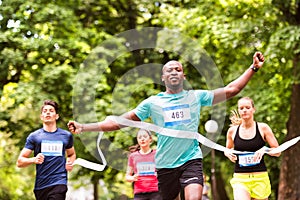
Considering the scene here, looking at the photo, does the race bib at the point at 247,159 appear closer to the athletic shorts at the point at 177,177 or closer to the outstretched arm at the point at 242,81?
the athletic shorts at the point at 177,177

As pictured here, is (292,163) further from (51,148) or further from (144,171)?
(51,148)

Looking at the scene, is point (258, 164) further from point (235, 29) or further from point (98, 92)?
→ point (98, 92)

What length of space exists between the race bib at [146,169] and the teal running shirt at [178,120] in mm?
2211

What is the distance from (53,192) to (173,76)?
216cm

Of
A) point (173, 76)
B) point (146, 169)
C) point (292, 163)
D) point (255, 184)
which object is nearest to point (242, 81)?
point (173, 76)

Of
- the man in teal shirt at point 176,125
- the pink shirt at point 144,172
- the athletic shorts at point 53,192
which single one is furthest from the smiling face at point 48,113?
the pink shirt at point 144,172

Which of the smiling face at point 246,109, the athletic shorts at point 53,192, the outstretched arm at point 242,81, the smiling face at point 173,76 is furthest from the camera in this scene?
the athletic shorts at point 53,192

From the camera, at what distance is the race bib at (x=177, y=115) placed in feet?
21.7

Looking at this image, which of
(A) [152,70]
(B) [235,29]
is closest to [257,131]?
(B) [235,29]

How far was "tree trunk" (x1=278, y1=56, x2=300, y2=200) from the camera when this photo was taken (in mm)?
14648

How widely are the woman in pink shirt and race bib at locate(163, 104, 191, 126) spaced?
2.38 m

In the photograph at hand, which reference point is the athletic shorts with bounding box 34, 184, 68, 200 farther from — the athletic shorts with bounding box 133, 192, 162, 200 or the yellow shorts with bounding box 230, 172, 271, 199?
the yellow shorts with bounding box 230, 172, 271, 199

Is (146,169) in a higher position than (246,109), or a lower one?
lower

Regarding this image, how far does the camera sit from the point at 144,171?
9055 millimetres
